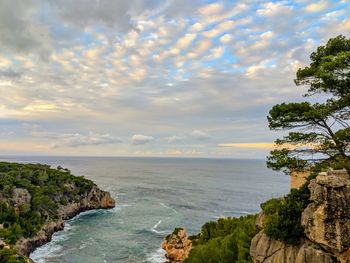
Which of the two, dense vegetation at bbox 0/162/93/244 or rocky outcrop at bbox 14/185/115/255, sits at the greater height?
dense vegetation at bbox 0/162/93/244

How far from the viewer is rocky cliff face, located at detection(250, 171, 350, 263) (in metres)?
15.8

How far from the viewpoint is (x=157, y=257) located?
5769 centimetres

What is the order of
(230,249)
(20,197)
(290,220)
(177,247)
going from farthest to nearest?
(20,197) → (177,247) → (230,249) → (290,220)

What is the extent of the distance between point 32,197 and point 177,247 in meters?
45.7

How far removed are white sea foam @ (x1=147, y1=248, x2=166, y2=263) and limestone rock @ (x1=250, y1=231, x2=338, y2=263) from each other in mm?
39515

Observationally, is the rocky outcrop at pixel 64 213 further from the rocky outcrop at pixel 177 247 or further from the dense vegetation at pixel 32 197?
the rocky outcrop at pixel 177 247

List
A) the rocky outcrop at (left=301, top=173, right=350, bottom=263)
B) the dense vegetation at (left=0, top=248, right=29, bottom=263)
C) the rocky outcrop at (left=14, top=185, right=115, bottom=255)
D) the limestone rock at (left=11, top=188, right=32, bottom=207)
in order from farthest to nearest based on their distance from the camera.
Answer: the limestone rock at (left=11, top=188, right=32, bottom=207)
the rocky outcrop at (left=14, top=185, right=115, bottom=255)
the dense vegetation at (left=0, top=248, right=29, bottom=263)
the rocky outcrop at (left=301, top=173, right=350, bottom=263)

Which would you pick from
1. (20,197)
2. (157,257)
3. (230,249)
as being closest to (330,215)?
(230,249)

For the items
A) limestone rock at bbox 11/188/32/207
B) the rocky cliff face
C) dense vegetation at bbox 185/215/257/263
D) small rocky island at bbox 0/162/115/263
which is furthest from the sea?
the rocky cliff face

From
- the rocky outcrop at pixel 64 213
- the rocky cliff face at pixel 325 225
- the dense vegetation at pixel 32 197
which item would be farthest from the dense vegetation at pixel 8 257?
the rocky cliff face at pixel 325 225

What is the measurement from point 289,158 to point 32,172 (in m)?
98.0

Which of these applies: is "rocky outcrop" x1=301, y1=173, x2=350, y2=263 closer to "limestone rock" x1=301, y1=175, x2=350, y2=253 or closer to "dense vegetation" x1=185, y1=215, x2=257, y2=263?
"limestone rock" x1=301, y1=175, x2=350, y2=253

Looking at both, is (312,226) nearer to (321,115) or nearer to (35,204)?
(321,115)

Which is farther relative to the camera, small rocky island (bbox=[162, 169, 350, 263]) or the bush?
the bush
